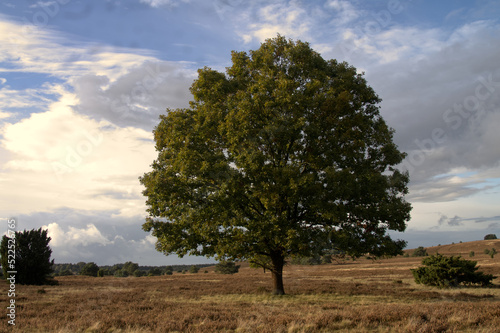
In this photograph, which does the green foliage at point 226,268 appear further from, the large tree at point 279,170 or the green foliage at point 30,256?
the large tree at point 279,170

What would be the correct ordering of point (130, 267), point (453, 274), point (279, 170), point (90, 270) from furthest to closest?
point (130, 267) → point (90, 270) → point (453, 274) → point (279, 170)

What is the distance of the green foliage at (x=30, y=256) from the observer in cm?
3897

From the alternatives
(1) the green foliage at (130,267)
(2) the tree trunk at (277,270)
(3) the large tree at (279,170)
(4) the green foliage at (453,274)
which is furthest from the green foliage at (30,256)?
(1) the green foliage at (130,267)

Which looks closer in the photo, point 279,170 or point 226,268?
point 279,170

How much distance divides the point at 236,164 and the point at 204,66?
7221 millimetres

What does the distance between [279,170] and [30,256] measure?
36.9 m

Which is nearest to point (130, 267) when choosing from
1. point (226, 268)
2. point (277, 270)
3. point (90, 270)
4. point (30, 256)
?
point (90, 270)

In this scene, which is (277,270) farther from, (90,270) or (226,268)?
(90,270)

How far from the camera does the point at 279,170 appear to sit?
16.8 metres

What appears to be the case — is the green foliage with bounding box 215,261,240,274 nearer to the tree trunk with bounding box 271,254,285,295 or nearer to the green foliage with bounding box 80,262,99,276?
the green foliage with bounding box 80,262,99,276

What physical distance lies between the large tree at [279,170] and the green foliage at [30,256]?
28.7 metres

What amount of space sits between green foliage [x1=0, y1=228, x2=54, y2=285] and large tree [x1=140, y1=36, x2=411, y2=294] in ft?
94.3

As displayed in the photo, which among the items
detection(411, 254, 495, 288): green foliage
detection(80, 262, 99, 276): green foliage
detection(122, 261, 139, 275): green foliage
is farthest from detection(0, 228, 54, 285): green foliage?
detection(122, 261, 139, 275): green foliage

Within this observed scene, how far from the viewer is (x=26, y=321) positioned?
13250mm
